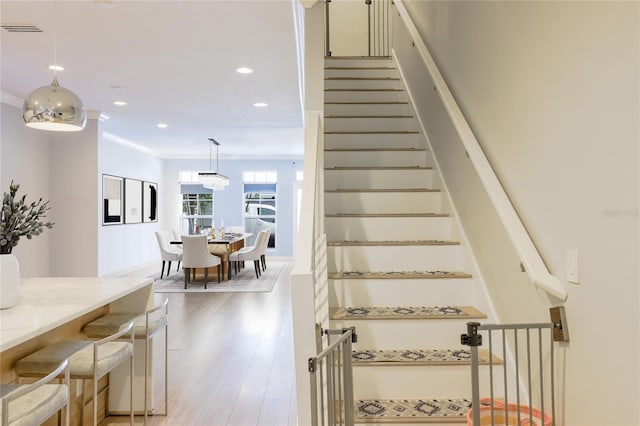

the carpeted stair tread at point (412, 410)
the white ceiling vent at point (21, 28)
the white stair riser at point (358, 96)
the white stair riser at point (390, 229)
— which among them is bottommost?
the carpeted stair tread at point (412, 410)

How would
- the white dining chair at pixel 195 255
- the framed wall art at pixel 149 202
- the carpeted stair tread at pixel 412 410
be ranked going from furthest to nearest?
the framed wall art at pixel 149 202, the white dining chair at pixel 195 255, the carpeted stair tread at pixel 412 410

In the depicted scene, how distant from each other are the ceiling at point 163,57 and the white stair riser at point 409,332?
7.75 ft

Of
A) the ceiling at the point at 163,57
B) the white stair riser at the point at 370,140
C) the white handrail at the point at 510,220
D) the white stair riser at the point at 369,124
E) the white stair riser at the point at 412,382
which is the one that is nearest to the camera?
the white handrail at the point at 510,220

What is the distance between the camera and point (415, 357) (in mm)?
2467

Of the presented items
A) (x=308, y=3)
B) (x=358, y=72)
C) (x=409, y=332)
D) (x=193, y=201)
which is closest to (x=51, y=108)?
(x=308, y=3)

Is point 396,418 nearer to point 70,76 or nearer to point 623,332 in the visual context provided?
point 623,332

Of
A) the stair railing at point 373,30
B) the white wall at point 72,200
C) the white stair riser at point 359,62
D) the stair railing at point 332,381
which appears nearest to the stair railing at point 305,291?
the stair railing at point 332,381

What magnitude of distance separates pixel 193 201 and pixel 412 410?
10722 millimetres

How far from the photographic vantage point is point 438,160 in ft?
12.0

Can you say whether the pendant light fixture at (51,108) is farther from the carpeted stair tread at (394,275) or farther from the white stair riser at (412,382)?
the white stair riser at (412,382)

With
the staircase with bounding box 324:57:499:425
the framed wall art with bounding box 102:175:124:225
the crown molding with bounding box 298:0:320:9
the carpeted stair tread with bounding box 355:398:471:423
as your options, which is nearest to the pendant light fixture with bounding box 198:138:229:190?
the framed wall art with bounding box 102:175:124:225

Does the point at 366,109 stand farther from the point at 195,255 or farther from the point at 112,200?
the point at 112,200

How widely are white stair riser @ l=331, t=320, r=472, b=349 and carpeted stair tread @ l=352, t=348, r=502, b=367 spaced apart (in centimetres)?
3

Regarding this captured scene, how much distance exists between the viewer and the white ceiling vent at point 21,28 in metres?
3.65
